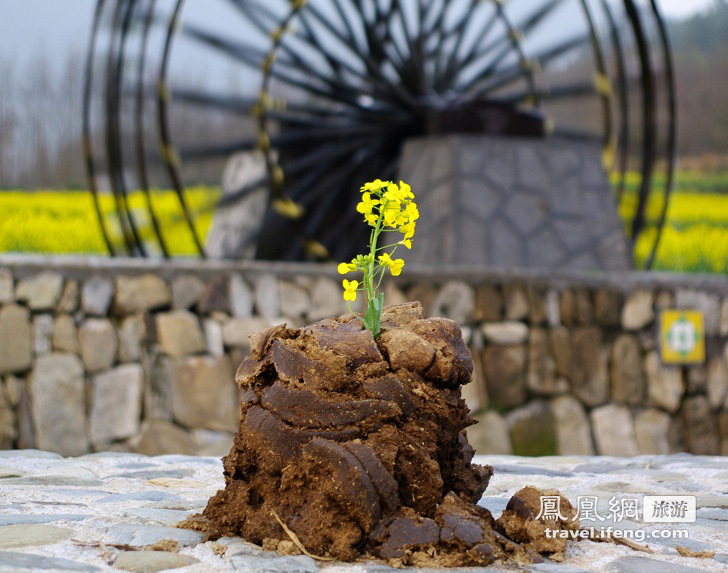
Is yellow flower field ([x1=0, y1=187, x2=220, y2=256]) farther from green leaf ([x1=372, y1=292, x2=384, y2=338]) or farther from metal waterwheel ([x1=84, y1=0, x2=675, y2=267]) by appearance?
green leaf ([x1=372, y1=292, x2=384, y2=338])

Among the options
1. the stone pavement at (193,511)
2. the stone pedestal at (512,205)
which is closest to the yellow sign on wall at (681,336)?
the stone pedestal at (512,205)

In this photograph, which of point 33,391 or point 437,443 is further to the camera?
point 33,391

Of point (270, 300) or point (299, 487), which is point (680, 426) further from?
point (299, 487)

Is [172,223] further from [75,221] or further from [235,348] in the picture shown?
[235,348]

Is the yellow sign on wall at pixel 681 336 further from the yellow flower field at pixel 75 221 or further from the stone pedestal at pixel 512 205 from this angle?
the yellow flower field at pixel 75 221

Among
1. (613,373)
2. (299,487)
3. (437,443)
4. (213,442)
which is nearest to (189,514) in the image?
(299,487)

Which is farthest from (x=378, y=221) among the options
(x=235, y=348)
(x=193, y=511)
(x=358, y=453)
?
(x=235, y=348)

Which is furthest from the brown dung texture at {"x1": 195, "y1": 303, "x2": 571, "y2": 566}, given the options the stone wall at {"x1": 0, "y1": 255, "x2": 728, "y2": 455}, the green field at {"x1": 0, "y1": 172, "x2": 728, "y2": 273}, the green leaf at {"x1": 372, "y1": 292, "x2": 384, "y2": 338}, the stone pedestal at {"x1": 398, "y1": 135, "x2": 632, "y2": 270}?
the green field at {"x1": 0, "y1": 172, "x2": 728, "y2": 273}
